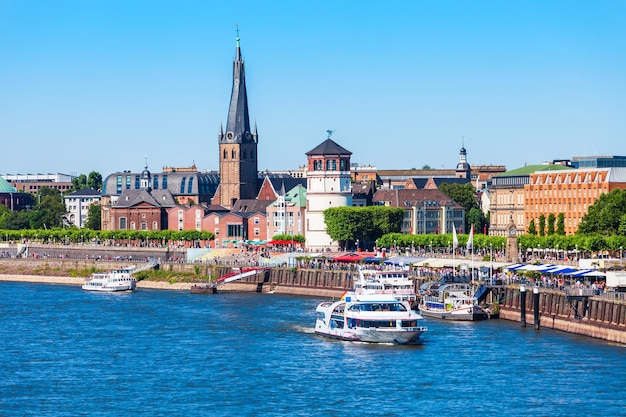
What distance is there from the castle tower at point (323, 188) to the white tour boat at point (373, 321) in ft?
234

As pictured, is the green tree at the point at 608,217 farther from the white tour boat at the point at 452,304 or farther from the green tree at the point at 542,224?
the white tour boat at the point at 452,304

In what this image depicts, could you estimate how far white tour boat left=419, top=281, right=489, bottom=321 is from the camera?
332 feet

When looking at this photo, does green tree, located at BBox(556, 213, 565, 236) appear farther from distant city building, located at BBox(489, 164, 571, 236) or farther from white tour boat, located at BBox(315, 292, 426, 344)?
white tour boat, located at BBox(315, 292, 426, 344)

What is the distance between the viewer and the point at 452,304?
10219 cm

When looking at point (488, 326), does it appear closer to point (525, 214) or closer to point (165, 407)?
point (165, 407)

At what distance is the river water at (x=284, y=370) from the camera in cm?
6744

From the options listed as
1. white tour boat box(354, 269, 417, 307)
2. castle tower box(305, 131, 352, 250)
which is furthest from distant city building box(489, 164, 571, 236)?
white tour boat box(354, 269, 417, 307)

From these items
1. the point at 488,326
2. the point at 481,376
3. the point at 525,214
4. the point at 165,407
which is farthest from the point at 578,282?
the point at 525,214

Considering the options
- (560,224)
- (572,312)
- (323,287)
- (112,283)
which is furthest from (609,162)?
(572,312)

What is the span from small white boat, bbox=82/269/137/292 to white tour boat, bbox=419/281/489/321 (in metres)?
41.7

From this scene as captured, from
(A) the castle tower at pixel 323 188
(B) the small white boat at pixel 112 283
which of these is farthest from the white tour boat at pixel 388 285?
(A) the castle tower at pixel 323 188

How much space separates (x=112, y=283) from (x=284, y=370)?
65.6m

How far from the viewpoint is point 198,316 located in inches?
4262

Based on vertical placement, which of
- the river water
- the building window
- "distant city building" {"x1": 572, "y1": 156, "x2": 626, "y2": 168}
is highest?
"distant city building" {"x1": 572, "y1": 156, "x2": 626, "y2": 168}
